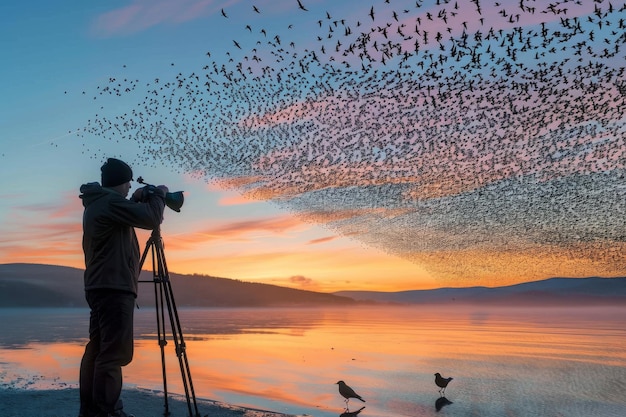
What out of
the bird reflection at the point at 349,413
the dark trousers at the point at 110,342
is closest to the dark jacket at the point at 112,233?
the dark trousers at the point at 110,342

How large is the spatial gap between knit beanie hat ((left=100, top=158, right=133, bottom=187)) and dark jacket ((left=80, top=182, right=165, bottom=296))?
13 cm

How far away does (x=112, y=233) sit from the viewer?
605 centimetres

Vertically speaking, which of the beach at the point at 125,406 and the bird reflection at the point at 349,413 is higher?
the beach at the point at 125,406

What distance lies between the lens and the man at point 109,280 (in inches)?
232

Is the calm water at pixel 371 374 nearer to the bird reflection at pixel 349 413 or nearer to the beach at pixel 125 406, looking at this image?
the bird reflection at pixel 349 413

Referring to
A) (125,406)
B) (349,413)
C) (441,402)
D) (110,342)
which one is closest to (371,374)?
(441,402)

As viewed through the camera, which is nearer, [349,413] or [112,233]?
[112,233]

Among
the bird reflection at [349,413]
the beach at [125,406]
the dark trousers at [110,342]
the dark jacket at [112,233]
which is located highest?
the dark jacket at [112,233]

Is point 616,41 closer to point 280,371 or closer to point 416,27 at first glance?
point 416,27

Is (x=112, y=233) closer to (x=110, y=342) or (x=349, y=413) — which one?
(x=110, y=342)

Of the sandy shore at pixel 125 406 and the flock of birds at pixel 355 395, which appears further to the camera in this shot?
the flock of birds at pixel 355 395

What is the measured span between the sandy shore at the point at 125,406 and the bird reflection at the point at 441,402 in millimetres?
4641

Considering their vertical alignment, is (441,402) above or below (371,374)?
below

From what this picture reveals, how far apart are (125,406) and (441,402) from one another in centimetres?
734
